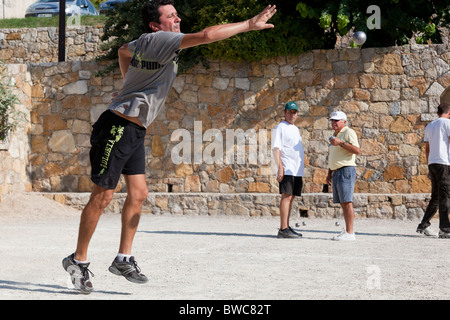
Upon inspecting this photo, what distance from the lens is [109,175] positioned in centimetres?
446

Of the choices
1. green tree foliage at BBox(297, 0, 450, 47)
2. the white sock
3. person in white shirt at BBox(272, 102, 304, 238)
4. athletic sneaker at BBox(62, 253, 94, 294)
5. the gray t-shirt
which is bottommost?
athletic sneaker at BBox(62, 253, 94, 294)

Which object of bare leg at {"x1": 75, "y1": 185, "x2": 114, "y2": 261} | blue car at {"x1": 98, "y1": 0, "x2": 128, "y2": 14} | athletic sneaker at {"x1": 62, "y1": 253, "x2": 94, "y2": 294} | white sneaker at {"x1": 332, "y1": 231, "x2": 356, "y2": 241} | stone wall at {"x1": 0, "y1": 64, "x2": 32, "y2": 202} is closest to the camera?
athletic sneaker at {"x1": 62, "y1": 253, "x2": 94, "y2": 294}

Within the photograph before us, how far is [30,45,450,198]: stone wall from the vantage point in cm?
1252

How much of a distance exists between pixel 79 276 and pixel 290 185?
15.3ft

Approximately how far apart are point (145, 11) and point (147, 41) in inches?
13.1

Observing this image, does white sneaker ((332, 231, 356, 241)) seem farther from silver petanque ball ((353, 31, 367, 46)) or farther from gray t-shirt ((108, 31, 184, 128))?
silver petanque ball ((353, 31, 367, 46))

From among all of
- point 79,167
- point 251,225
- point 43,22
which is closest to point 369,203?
point 251,225

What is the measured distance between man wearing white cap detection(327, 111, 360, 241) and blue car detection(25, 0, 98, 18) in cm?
1666

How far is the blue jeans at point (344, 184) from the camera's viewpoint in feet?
27.3

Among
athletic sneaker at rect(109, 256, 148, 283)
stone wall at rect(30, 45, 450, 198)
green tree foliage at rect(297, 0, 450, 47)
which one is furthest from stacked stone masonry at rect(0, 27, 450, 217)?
athletic sneaker at rect(109, 256, 148, 283)

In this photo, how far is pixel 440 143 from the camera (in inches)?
346

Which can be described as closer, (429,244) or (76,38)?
(429,244)

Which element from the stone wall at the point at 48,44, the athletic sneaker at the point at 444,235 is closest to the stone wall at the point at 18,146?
the stone wall at the point at 48,44

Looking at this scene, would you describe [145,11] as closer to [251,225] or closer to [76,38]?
[251,225]
